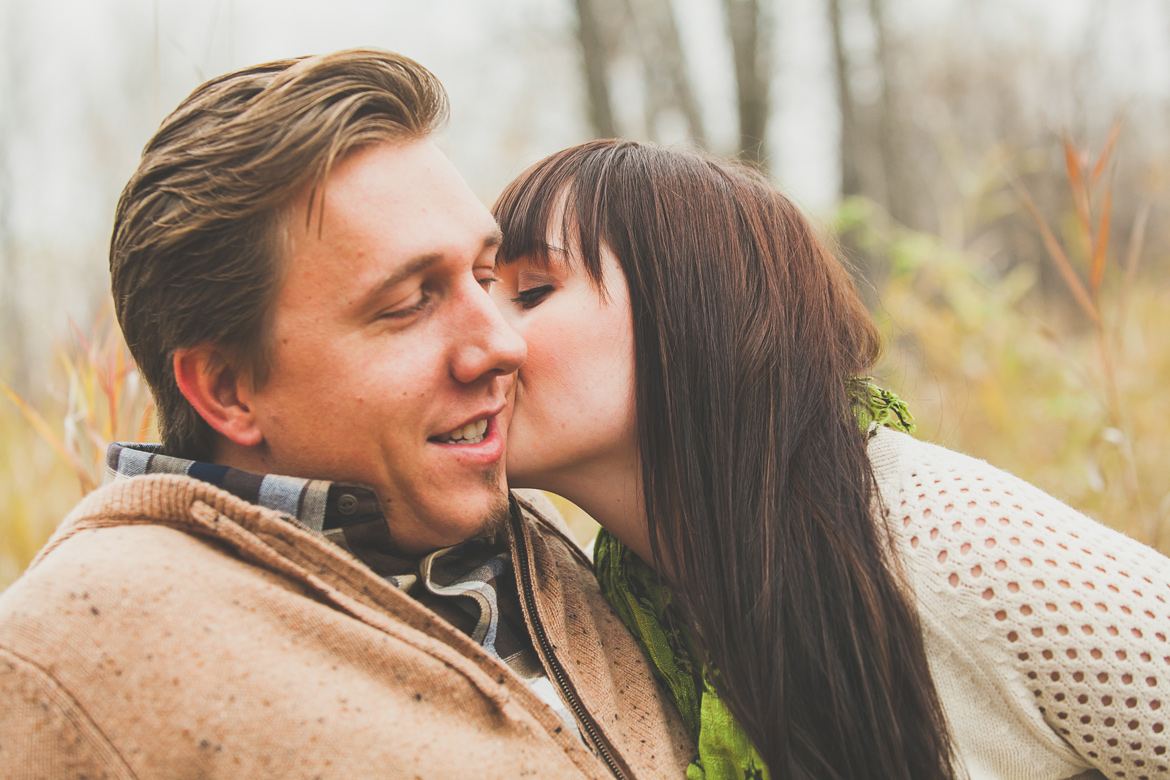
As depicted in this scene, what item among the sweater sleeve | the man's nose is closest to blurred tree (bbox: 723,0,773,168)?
the man's nose

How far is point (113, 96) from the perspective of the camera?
Result: 33.4ft

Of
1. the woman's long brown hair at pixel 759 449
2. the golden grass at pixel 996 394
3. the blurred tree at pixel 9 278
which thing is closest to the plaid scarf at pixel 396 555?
the woman's long brown hair at pixel 759 449

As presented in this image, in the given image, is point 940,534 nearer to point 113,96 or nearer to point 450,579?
point 450,579

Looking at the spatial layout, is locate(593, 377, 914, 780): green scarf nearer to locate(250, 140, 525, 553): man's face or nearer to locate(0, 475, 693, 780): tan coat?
locate(0, 475, 693, 780): tan coat

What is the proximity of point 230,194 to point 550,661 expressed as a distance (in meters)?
1.01

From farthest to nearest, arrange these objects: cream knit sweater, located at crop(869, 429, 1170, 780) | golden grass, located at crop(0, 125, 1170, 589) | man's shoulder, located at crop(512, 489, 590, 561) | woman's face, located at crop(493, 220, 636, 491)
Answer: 1. golden grass, located at crop(0, 125, 1170, 589)
2. man's shoulder, located at crop(512, 489, 590, 561)
3. woman's face, located at crop(493, 220, 636, 491)
4. cream knit sweater, located at crop(869, 429, 1170, 780)

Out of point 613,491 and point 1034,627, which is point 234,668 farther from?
point 1034,627

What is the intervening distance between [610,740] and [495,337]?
745 millimetres

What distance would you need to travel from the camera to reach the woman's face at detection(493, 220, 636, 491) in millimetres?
1804

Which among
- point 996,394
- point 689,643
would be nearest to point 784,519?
point 689,643

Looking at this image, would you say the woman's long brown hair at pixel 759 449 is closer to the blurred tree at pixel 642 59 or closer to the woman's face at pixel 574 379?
the woman's face at pixel 574 379

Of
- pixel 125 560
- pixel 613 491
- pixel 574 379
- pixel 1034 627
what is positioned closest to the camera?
pixel 125 560

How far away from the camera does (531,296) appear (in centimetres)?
193

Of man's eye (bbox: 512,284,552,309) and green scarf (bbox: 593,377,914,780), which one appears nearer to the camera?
green scarf (bbox: 593,377,914,780)
